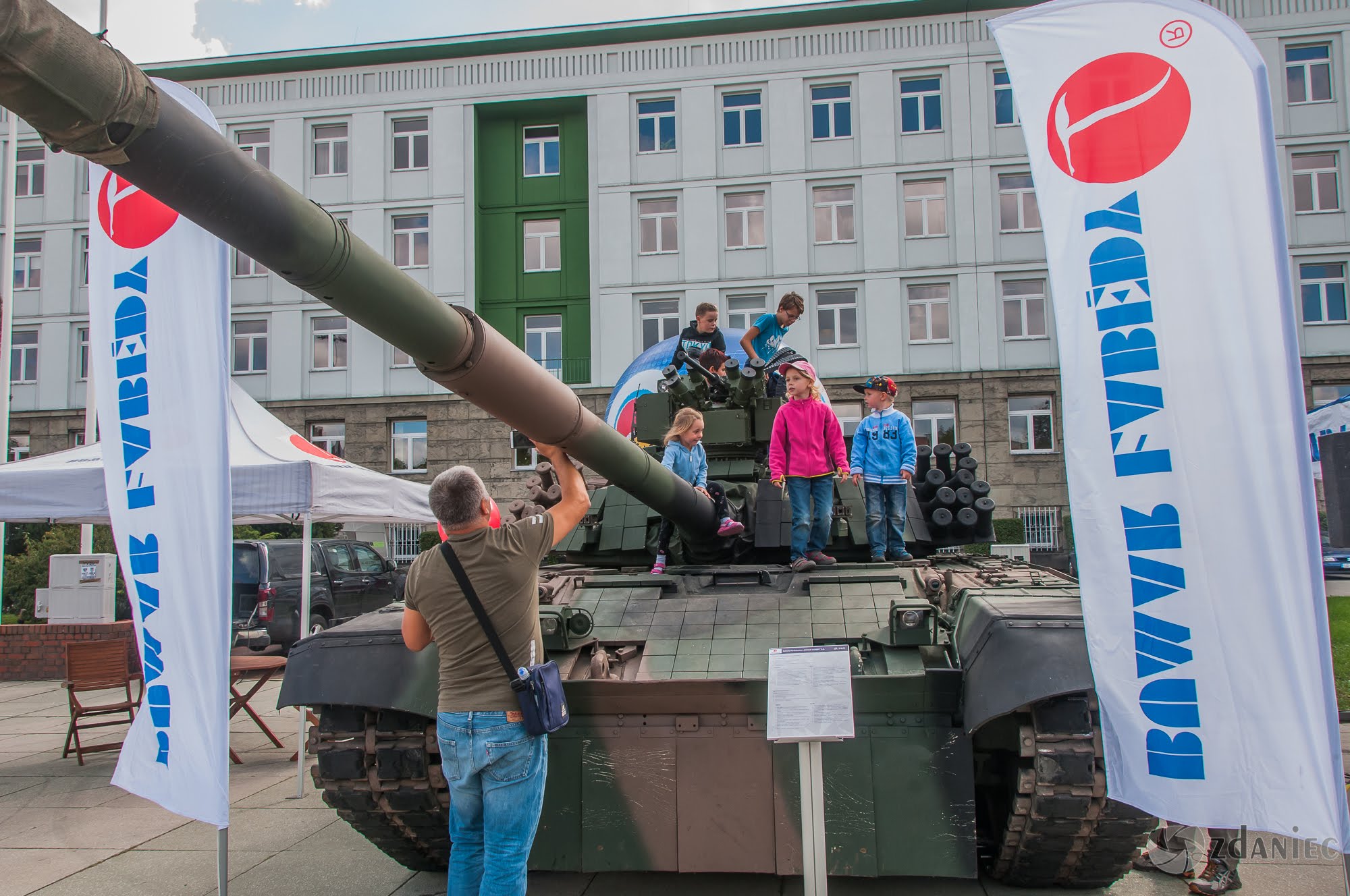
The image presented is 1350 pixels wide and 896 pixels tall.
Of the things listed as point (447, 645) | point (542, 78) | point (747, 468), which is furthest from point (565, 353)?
point (447, 645)

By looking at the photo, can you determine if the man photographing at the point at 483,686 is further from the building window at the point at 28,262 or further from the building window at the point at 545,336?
the building window at the point at 28,262

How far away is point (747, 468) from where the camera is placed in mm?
7629

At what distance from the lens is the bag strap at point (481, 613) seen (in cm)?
392

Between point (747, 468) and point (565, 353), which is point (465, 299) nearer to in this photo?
point (565, 353)

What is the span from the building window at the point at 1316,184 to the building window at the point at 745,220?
466 inches

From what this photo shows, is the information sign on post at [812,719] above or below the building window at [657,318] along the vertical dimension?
below

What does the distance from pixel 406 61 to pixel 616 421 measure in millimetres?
18231

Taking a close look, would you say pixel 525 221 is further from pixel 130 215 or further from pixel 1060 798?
pixel 1060 798

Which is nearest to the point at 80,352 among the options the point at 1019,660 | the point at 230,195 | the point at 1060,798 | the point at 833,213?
the point at 833,213

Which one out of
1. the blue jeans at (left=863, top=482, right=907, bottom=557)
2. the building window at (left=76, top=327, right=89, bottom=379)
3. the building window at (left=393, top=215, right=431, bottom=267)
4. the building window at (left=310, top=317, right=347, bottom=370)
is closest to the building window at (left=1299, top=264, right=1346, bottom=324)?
the building window at (left=393, top=215, right=431, bottom=267)

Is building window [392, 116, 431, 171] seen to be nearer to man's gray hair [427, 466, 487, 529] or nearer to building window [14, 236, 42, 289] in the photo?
building window [14, 236, 42, 289]

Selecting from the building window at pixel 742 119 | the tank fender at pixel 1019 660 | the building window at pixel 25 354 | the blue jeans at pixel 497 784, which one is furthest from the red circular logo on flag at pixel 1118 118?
the building window at pixel 25 354

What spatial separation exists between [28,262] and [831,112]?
2129 centimetres

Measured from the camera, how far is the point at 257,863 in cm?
604
